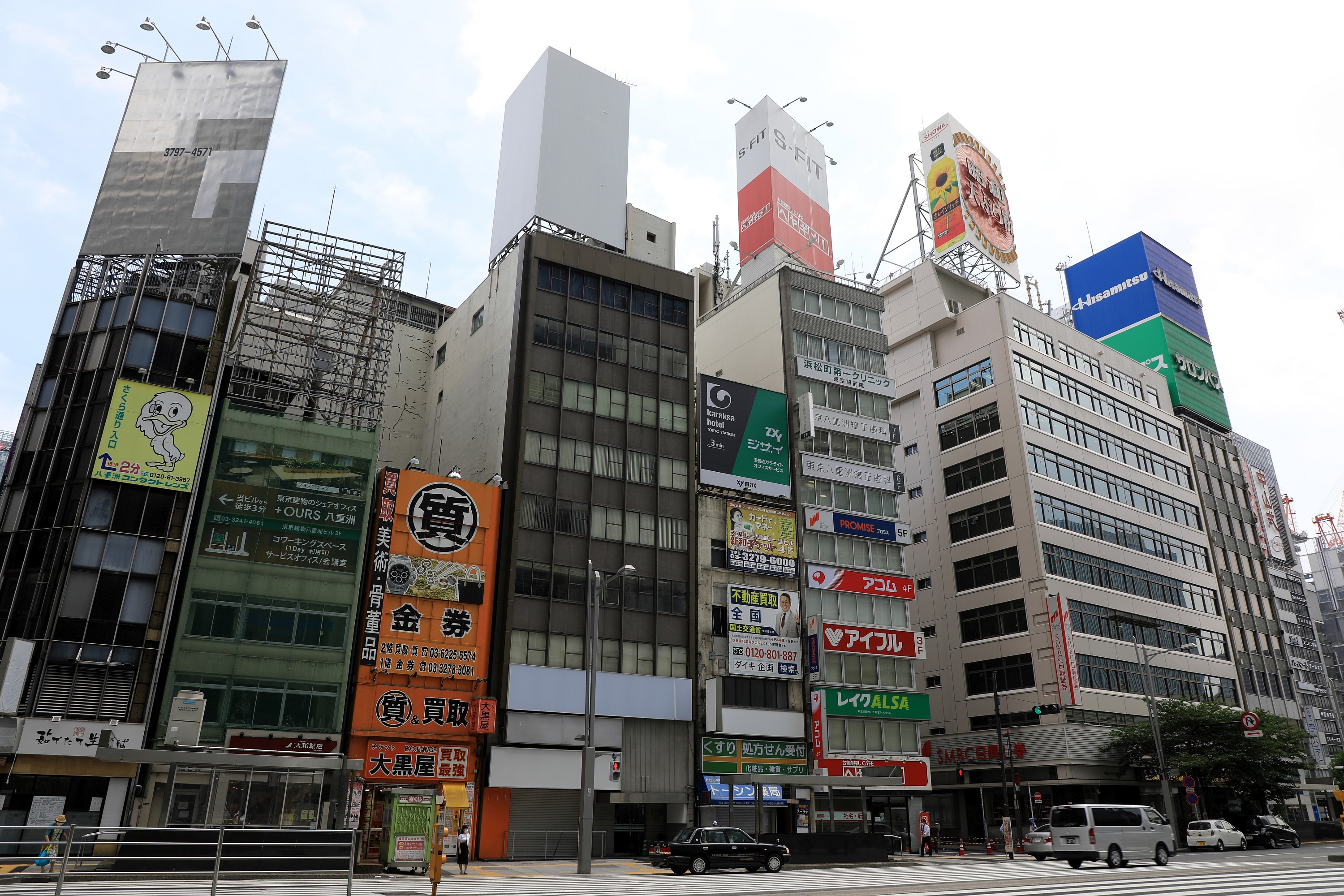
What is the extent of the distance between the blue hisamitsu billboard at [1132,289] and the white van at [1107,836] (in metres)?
67.7

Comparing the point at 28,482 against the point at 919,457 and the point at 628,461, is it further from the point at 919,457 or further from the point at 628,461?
the point at 919,457

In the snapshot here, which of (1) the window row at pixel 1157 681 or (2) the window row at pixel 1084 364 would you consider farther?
(2) the window row at pixel 1084 364

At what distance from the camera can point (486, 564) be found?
43.0m

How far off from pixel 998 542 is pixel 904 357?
19.2 meters

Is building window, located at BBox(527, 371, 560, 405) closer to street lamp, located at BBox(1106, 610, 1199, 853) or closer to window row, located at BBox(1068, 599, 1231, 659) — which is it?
street lamp, located at BBox(1106, 610, 1199, 853)

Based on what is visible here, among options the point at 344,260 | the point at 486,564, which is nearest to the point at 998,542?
the point at 486,564

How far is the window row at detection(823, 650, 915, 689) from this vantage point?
5088 cm

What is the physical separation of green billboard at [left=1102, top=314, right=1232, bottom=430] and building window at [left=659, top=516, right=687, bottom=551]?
186 feet

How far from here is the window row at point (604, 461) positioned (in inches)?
1815

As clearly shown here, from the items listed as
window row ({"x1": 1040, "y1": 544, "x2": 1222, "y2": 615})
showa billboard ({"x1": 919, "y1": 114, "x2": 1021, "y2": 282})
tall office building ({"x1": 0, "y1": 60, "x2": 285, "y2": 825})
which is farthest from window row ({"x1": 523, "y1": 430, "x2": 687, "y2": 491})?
showa billboard ({"x1": 919, "y1": 114, "x2": 1021, "y2": 282})

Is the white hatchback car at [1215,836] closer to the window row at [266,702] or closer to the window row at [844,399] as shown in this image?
the window row at [844,399]

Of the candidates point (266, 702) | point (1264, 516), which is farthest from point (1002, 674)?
point (1264, 516)

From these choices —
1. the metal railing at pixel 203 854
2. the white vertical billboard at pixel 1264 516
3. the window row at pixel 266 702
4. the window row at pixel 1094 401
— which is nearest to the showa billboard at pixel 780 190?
the window row at pixel 1094 401

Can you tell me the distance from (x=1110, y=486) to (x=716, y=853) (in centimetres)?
5094
